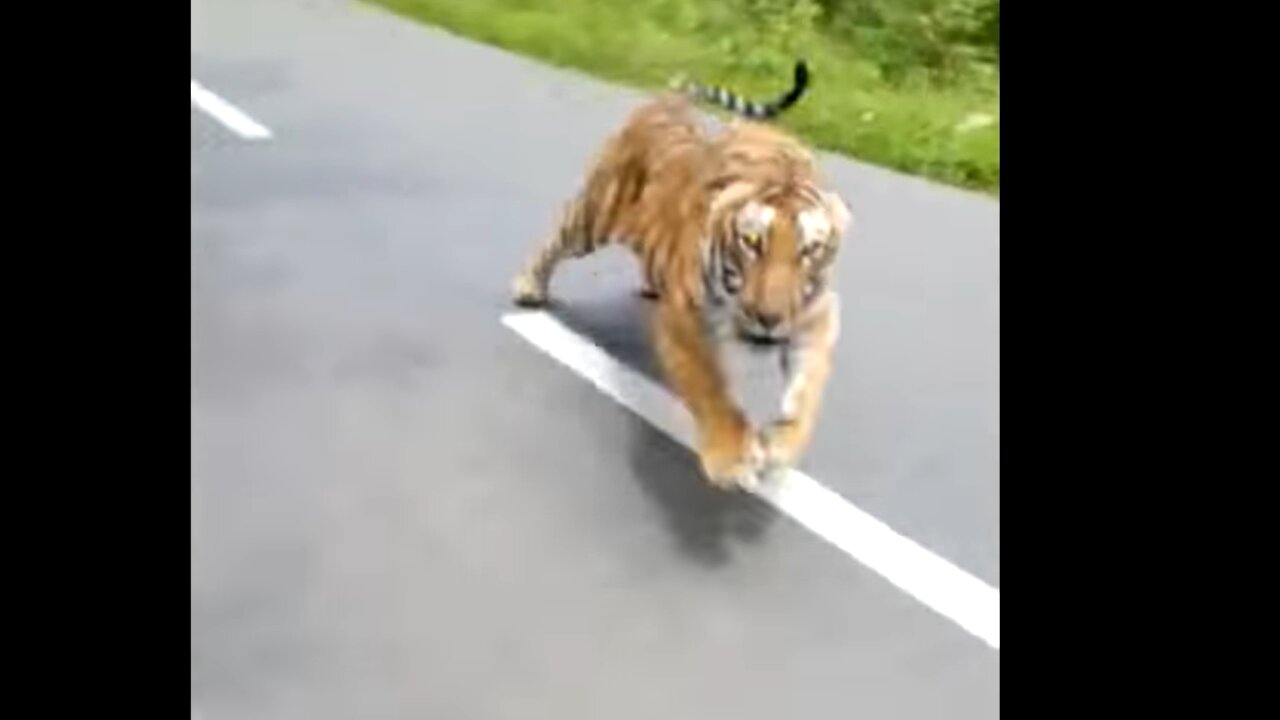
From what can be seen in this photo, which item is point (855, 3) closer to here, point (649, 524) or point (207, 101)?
point (207, 101)

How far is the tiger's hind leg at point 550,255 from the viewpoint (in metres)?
4.11

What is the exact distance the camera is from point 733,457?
3.19 metres

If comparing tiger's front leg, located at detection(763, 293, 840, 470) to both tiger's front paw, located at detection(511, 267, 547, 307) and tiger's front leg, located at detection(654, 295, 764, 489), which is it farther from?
tiger's front paw, located at detection(511, 267, 547, 307)

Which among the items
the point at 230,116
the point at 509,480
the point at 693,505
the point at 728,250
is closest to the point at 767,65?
the point at 230,116

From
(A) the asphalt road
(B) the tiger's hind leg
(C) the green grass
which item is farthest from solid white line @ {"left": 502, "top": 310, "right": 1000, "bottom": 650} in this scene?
(C) the green grass

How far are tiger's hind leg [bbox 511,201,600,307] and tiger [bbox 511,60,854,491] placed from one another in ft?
0.47

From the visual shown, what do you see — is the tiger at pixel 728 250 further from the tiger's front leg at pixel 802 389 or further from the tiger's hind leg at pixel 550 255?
the tiger's hind leg at pixel 550 255

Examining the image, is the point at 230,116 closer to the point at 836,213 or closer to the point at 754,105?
the point at 754,105

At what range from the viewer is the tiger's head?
2867mm

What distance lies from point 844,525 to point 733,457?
0.77 feet
